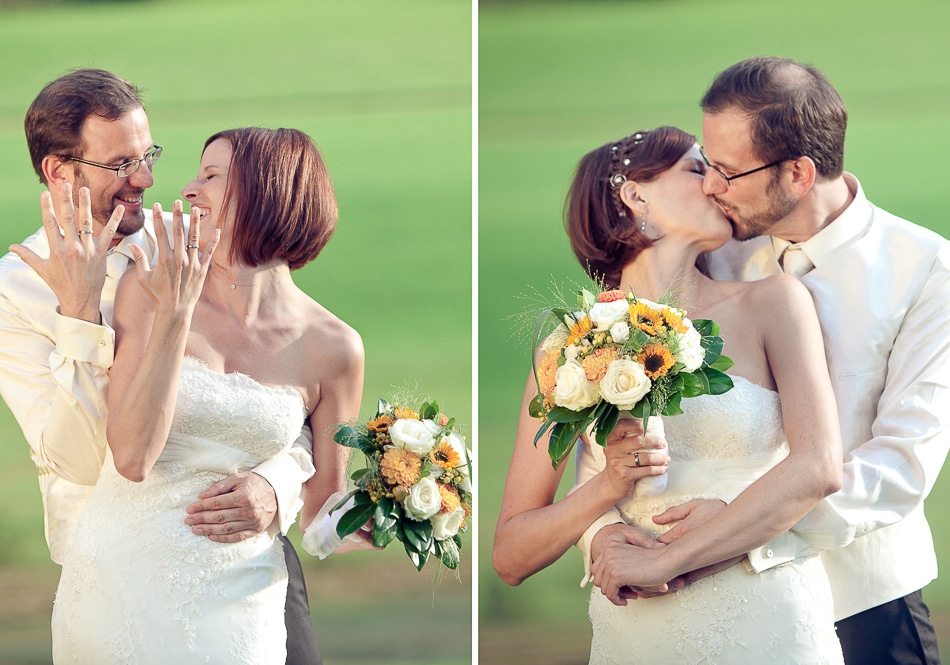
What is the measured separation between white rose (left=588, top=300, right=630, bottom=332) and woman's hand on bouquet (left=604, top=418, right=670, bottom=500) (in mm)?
285

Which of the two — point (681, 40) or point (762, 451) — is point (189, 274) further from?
point (681, 40)

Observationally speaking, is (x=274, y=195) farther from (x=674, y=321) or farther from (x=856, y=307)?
(x=856, y=307)

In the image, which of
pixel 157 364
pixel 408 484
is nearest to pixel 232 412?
pixel 157 364

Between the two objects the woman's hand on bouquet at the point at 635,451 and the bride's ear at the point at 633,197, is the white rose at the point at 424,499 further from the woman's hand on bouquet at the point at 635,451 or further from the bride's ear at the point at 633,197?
the bride's ear at the point at 633,197

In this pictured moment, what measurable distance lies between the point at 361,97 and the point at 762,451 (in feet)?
7.94

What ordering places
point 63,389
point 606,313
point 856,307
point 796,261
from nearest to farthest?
point 606,313
point 63,389
point 856,307
point 796,261

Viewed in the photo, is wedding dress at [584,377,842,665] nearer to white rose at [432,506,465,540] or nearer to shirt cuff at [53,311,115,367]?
white rose at [432,506,465,540]

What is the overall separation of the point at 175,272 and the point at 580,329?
104 cm

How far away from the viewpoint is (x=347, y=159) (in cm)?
492

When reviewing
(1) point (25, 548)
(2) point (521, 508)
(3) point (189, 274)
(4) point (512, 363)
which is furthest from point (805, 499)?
(1) point (25, 548)

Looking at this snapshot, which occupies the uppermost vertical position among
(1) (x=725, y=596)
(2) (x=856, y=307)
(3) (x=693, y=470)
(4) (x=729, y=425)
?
(2) (x=856, y=307)

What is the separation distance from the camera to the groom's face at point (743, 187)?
3.56 metres

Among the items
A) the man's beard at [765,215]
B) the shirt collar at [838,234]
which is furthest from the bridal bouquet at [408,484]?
the shirt collar at [838,234]

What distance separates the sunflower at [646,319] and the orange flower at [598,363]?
89mm
